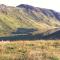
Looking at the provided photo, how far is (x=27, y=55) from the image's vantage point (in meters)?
22.7

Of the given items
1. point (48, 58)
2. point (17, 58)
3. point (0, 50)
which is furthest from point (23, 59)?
point (0, 50)

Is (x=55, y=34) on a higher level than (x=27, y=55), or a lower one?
lower

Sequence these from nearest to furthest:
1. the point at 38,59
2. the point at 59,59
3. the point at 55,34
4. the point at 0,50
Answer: the point at 38,59 < the point at 59,59 < the point at 0,50 < the point at 55,34

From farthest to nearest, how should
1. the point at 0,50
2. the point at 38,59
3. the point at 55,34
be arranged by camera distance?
the point at 55,34, the point at 0,50, the point at 38,59

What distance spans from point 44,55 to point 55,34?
100 metres

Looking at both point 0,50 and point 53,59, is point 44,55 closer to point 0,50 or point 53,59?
point 53,59

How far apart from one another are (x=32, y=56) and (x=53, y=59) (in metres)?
1.83

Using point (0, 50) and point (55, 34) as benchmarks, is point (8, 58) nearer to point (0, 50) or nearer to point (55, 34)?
point (0, 50)

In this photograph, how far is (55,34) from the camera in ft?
407

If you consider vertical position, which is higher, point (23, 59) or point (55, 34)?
point (23, 59)

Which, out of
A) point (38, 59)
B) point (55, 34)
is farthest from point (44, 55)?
point (55, 34)

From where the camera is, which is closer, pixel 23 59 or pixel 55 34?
pixel 23 59

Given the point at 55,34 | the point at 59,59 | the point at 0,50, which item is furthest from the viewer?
the point at 55,34

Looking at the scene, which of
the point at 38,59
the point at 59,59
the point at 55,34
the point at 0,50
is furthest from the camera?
the point at 55,34
